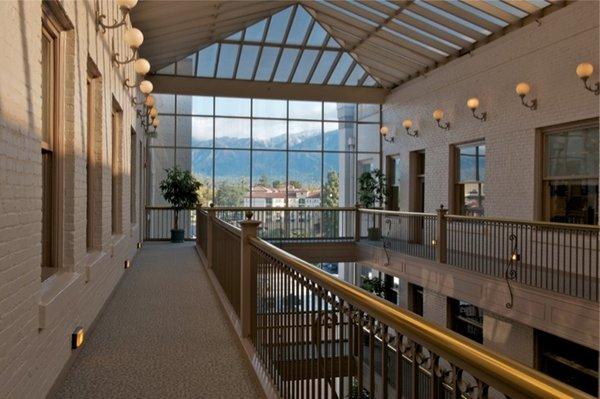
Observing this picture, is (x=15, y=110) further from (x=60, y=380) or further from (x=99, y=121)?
(x=99, y=121)

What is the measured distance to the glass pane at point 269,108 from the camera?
699 inches

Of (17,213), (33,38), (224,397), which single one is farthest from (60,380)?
(33,38)

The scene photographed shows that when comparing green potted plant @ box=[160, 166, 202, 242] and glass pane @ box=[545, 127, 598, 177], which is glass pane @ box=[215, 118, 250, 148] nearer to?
green potted plant @ box=[160, 166, 202, 242]

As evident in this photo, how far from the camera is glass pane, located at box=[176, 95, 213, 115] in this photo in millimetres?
17109

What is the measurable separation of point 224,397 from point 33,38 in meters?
2.53

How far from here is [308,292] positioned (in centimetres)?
273

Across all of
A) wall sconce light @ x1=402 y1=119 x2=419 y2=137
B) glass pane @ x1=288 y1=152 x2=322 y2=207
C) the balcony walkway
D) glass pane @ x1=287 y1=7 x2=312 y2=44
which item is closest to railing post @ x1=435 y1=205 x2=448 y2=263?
the balcony walkway

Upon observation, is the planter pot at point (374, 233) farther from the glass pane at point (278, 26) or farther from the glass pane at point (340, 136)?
the glass pane at point (278, 26)

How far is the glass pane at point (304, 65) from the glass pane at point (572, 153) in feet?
26.2

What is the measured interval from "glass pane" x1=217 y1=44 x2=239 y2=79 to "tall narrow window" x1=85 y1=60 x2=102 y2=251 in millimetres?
9840

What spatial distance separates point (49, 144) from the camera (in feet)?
13.1

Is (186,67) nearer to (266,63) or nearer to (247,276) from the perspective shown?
(266,63)

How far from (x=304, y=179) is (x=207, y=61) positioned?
520 centimetres

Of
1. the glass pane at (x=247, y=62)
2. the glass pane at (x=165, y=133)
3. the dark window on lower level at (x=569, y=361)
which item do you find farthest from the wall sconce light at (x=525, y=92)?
the glass pane at (x=165, y=133)
